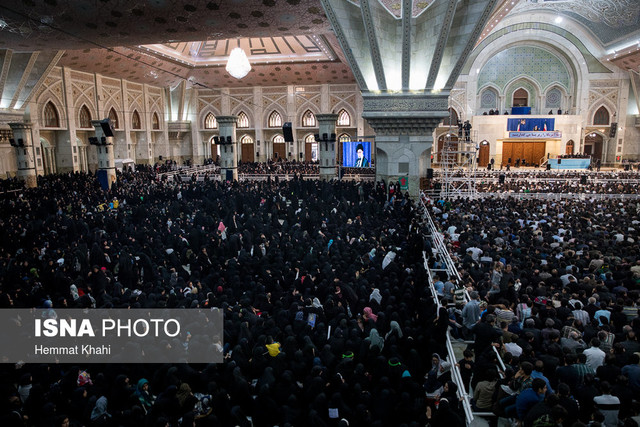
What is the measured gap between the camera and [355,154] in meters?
21.1

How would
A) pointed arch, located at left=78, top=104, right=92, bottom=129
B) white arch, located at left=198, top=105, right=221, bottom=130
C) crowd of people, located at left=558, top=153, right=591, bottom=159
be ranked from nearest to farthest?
pointed arch, located at left=78, top=104, right=92, bottom=129
crowd of people, located at left=558, top=153, right=591, bottom=159
white arch, located at left=198, top=105, right=221, bottom=130

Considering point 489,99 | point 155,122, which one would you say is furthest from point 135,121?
point 489,99

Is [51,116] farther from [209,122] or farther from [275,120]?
[275,120]

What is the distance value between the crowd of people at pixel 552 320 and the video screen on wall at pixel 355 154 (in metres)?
11.2

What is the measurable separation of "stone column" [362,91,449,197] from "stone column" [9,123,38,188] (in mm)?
A: 14308

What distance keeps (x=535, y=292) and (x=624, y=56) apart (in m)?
26.1

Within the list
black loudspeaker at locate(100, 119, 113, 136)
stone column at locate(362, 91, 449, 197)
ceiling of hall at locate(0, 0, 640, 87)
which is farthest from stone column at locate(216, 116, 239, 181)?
stone column at locate(362, 91, 449, 197)

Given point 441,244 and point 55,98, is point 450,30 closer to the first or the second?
point 441,244

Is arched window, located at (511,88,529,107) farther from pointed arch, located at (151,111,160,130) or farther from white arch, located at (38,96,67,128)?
white arch, located at (38,96,67,128)

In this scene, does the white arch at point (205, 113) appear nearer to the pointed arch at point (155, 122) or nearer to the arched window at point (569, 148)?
the pointed arch at point (155, 122)

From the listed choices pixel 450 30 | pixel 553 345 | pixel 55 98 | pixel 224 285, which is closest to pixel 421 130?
pixel 450 30

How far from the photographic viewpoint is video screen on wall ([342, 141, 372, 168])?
20.8m

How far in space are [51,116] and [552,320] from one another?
986 inches

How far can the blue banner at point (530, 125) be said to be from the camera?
91.9 feet
